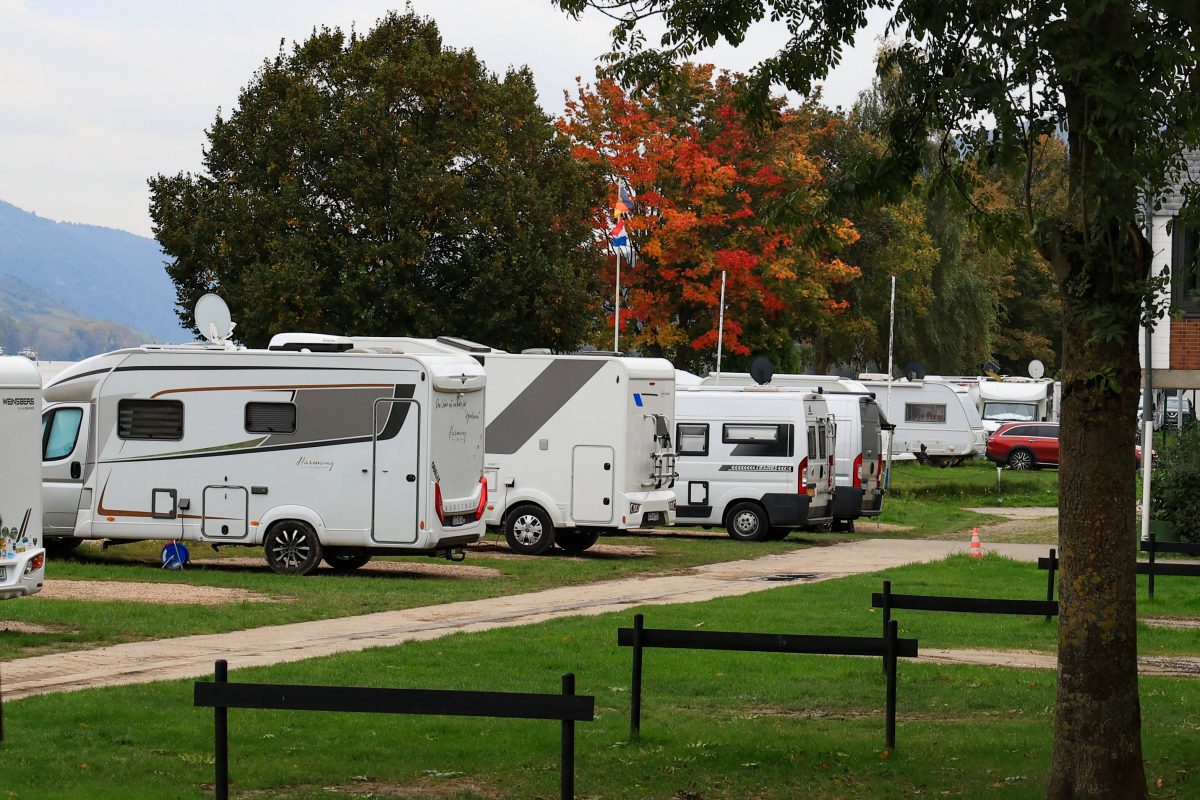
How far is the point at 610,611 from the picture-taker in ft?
56.2

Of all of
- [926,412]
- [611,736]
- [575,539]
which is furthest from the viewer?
[926,412]

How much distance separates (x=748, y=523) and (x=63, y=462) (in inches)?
467

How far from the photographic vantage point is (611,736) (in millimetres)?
10000

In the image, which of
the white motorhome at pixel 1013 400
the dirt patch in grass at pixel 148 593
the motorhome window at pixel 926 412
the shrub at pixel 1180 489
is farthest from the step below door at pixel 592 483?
the white motorhome at pixel 1013 400

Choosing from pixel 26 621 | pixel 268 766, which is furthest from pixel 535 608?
pixel 268 766

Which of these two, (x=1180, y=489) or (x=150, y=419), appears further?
(x=1180, y=489)

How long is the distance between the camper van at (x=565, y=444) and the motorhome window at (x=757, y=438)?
380cm

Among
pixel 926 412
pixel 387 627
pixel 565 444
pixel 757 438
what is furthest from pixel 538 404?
pixel 926 412

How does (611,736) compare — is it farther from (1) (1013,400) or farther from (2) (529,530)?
(1) (1013,400)

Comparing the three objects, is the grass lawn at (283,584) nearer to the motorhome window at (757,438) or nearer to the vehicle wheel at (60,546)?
the vehicle wheel at (60,546)

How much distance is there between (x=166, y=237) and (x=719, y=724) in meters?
28.1

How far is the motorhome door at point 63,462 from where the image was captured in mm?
20875

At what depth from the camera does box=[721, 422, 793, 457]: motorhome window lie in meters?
27.6

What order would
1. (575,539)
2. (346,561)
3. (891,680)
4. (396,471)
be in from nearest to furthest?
(891,680) < (396,471) < (346,561) < (575,539)
